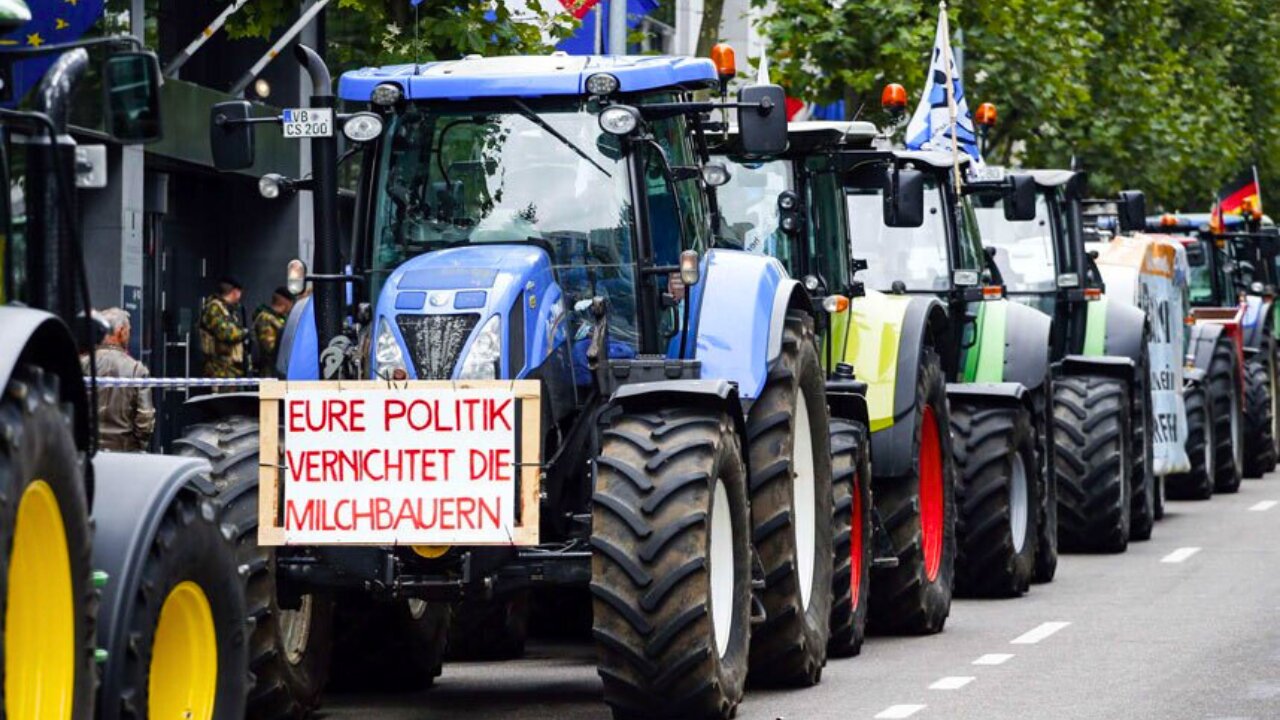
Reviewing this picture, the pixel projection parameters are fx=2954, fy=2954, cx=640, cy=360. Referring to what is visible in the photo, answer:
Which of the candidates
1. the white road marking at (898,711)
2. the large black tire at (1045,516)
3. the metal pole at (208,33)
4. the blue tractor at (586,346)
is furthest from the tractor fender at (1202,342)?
the white road marking at (898,711)

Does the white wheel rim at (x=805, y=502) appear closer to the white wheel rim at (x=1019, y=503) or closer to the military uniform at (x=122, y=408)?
the white wheel rim at (x=1019, y=503)

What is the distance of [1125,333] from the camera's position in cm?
2162

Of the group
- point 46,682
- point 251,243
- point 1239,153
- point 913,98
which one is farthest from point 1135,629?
point 1239,153

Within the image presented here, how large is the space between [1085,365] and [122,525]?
13.4m

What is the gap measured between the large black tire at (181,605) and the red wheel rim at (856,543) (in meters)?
5.76

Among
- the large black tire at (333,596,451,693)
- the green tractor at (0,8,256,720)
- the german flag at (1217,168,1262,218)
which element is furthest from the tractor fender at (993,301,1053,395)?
the german flag at (1217,168,1262,218)

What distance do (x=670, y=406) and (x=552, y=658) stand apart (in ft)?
11.1

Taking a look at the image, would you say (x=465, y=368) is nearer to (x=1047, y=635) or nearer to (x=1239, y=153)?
(x=1047, y=635)

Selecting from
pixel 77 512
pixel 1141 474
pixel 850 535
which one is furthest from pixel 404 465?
pixel 1141 474

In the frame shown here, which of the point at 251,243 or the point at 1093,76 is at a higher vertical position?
the point at 1093,76

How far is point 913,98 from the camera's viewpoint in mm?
33281

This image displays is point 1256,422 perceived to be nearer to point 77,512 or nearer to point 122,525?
point 122,525

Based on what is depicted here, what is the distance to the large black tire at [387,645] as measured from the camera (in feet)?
41.0

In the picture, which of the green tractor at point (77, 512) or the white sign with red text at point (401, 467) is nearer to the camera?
the green tractor at point (77, 512)
